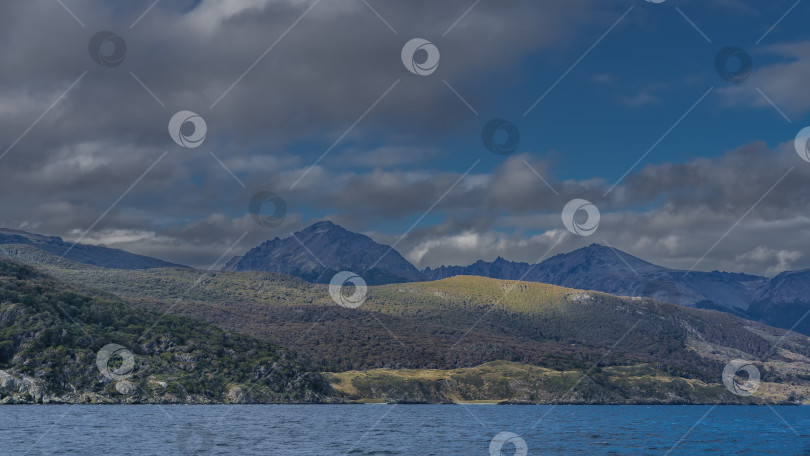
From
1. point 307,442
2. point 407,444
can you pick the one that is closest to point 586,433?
point 407,444

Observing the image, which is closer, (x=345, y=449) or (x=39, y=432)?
(x=345, y=449)

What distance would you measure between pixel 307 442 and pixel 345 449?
12.9 metres

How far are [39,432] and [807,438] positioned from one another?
156 m

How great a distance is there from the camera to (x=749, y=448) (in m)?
118

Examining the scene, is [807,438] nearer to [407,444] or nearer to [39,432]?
[407,444]

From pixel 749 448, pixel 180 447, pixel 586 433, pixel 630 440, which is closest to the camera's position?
pixel 180 447

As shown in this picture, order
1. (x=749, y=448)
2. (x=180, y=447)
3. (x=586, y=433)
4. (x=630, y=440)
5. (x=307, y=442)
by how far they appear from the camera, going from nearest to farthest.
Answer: (x=180, y=447)
(x=307, y=442)
(x=749, y=448)
(x=630, y=440)
(x=586, y=433)
